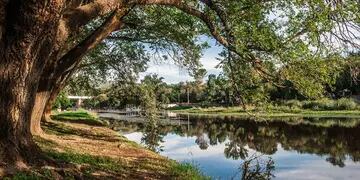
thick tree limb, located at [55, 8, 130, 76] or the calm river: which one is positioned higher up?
thick tree limb, located at [55, 8, 130, 76]

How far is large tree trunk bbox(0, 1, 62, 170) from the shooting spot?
7.54 meters

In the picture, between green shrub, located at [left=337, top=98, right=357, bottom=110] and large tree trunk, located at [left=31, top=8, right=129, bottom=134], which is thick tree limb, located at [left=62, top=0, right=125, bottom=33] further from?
green shrub, located at [left=337, top=98, right=357, bottom=110]

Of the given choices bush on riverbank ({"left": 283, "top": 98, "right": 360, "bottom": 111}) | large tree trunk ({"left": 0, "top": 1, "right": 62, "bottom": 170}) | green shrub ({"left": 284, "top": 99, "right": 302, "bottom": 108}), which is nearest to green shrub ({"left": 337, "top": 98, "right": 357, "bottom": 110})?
bush on riverbank ({"left": 283, "top": 98, "right": 360, "bottom": 111})

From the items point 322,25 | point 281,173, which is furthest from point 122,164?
point 281,173

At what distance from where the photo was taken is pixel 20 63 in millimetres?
7906

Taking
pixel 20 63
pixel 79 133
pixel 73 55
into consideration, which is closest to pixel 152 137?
pixel 79 133

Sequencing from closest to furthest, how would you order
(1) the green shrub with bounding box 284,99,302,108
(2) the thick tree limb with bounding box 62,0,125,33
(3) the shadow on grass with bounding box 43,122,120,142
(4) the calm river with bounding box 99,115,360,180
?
1. (2) the thick tree limb with bounding box 62,0,125,33
2. (3) the shadow on grass with bounding box 43,122,120,142
3. (4) the calm river with bounding box 99,115,360,180
4. (1) the green shrub with bounding box 284,99,302,108

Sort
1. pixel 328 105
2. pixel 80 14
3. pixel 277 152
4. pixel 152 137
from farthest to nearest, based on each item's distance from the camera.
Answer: pixel 328 105
pixel 277 152
pixel 152 137
pixel 80 14

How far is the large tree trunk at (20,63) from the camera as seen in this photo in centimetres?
754

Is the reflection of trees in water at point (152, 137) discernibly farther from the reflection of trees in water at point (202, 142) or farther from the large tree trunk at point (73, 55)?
the large tree trunk at point (73, 55)

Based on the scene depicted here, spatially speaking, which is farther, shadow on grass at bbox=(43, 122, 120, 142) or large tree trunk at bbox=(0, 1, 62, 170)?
shadow on grass at bbox=(43, 122, 120, 142)

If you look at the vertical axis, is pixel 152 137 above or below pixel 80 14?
below

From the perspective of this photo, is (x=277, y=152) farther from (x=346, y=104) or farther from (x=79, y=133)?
(x=346, y=104)

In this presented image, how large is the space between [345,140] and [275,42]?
78.9 ft
